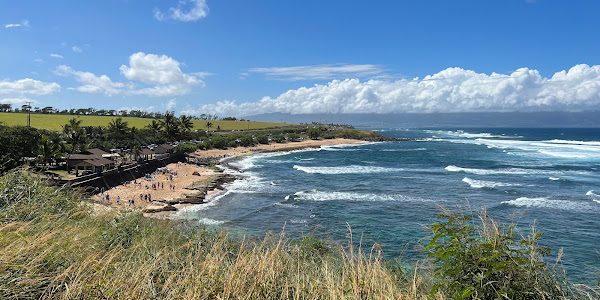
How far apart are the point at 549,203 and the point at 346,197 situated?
17.3 metres

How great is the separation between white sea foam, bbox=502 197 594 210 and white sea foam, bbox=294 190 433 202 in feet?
25.0

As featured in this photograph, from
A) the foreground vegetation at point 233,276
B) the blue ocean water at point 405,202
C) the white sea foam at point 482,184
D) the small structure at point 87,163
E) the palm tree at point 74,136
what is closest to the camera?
the foreground vegetation at point 233,276

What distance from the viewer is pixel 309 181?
4366cm

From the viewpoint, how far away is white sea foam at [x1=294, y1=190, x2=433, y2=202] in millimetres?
32375

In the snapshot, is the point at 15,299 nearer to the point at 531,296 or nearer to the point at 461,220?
the point at 461,220

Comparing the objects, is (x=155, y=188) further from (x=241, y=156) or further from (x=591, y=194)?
(x=591, y=194)

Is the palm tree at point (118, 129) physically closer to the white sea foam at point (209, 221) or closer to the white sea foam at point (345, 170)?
the white sea foam at point (345, 170)

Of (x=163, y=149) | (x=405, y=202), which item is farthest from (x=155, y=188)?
(x=405, y=202)

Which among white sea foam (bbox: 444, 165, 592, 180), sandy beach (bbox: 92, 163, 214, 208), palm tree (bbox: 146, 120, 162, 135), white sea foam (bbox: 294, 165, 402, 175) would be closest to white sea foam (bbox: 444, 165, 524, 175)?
white sea foam (bbox: 444, 165, 592, 180)

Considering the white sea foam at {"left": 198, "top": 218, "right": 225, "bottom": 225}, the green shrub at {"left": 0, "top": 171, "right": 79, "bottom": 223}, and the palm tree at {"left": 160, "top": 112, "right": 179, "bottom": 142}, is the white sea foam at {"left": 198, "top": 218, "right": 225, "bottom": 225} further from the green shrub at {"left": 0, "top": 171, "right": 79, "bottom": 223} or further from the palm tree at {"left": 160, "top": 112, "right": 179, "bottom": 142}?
Answer: the palm tree at {"left": 160, "top": 112, "right": 179, "bottom": 142}

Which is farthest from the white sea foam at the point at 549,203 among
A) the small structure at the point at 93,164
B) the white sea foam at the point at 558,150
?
the white sea foam at the point at 558,150

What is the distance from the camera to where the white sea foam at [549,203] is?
2859 centimetres

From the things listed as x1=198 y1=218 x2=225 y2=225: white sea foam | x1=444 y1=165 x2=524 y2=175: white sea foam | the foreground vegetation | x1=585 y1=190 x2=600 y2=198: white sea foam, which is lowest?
x1=198 y1=218 x2=225 y2=225: white sea foam

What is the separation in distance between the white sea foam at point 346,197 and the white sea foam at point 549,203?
762 centimetres
